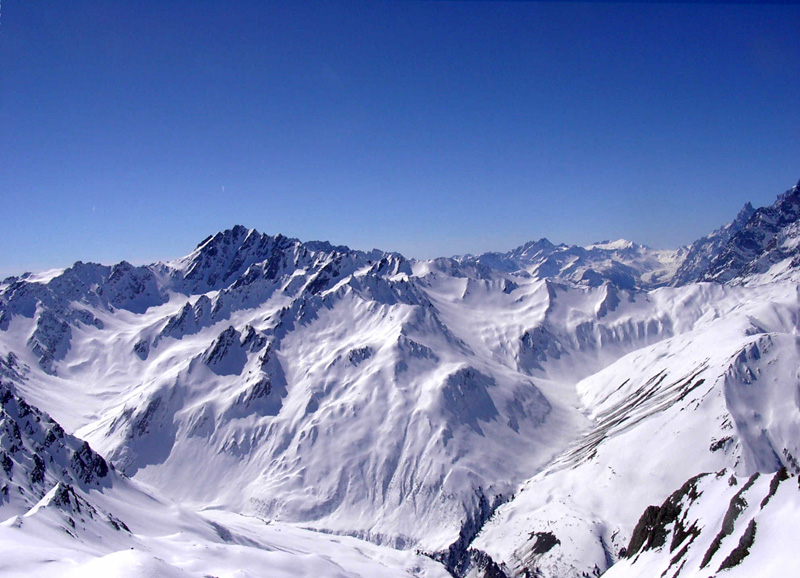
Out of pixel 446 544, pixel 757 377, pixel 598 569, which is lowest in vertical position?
pixel 446 544

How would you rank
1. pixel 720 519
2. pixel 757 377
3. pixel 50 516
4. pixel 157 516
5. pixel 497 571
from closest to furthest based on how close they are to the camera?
pixel 720 519
pixel 50 516
pixel 157 516
pixel 497 571
pixel 757 377

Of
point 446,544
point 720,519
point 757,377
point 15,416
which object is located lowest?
point 446,544

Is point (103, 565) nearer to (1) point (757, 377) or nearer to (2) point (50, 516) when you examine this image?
(2) point (50, 516)

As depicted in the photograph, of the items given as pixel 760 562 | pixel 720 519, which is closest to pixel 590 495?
pixel 720 519

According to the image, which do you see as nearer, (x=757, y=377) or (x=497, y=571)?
(x=497, y=571)

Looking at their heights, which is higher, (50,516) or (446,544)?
(50,516)

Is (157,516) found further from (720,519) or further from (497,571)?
(720,519)

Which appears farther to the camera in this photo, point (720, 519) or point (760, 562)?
point (720, 519)

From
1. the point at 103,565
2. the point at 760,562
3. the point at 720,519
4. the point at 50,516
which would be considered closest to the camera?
the point at 760,562

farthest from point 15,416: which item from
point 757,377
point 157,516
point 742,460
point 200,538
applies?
point 757,377
